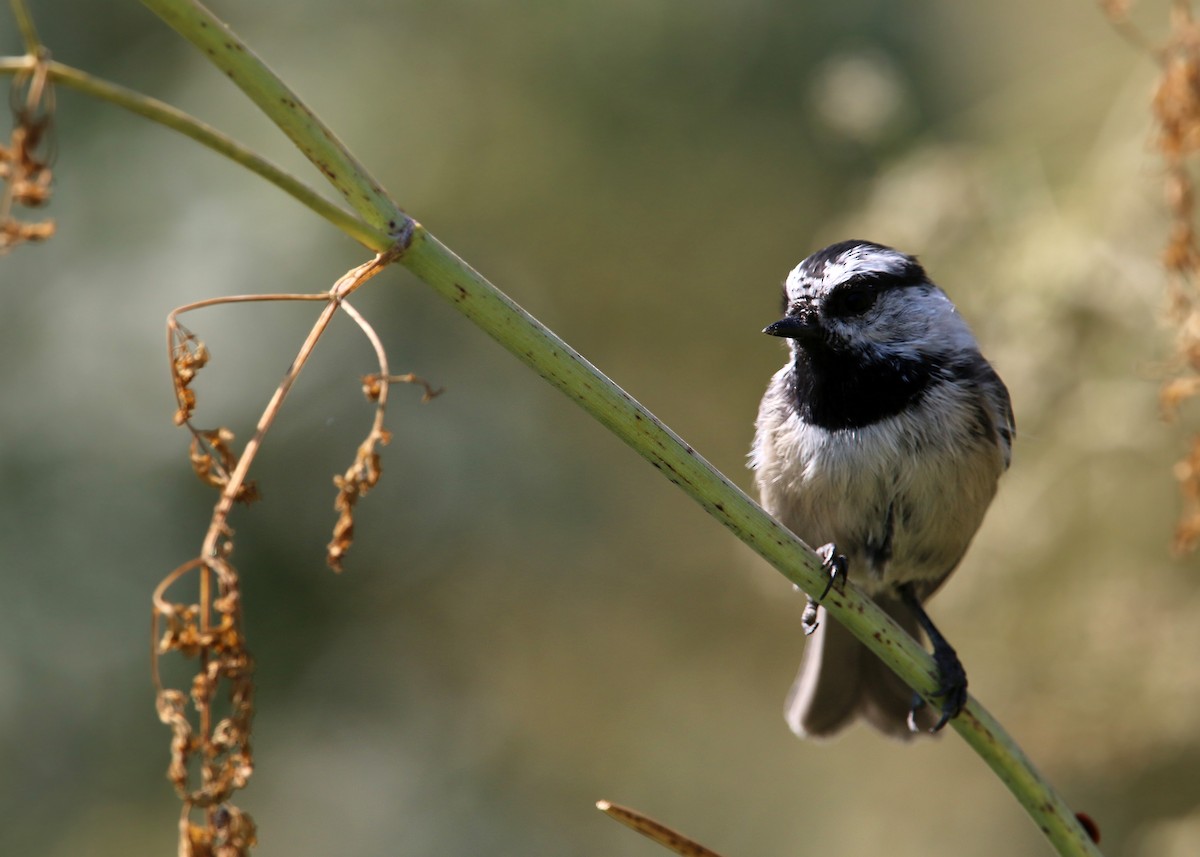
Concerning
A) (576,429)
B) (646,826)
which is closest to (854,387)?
(646,826)

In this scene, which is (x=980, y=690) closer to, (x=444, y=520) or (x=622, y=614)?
(x=622, y=614)

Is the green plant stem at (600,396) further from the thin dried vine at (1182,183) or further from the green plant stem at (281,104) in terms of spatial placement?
the thin dried vine at (1182,183)

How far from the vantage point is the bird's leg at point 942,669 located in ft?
7.64

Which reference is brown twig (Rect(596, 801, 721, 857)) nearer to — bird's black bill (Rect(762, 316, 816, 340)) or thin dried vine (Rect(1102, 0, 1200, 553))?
thin dried vine (Rect(1102, 0, 1200, 553))

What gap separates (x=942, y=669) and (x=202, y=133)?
7.21ft

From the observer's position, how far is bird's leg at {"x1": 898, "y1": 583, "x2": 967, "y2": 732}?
2.33m

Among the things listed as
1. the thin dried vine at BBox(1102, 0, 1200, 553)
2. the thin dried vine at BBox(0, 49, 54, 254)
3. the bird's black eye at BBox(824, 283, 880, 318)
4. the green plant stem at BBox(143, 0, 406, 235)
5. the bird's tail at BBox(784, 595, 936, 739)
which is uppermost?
the bird's black eye at BBox(824, 283, 880, 318)

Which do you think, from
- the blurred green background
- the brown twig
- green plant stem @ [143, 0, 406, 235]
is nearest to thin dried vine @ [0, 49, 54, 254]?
green plant stem @ [143, 0, 406, 235]

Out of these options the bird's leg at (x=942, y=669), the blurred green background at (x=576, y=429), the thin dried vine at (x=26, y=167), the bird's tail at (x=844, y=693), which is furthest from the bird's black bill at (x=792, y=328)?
the thin dried vine at (x=26, y=167)

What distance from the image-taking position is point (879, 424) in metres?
2.93

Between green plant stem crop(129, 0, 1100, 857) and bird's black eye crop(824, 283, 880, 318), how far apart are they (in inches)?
40.2

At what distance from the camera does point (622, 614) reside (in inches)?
205

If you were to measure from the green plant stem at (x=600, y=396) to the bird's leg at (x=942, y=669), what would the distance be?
113mm

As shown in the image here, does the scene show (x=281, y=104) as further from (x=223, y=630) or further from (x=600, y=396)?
(x=223, y=630)
